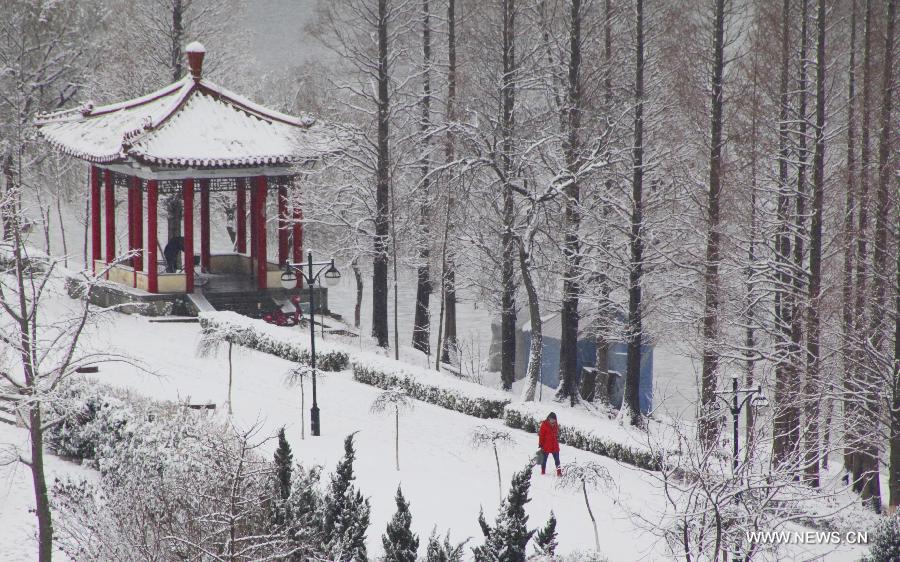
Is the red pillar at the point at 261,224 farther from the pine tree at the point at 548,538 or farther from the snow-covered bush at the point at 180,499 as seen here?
the pine tree at the point at 548,538

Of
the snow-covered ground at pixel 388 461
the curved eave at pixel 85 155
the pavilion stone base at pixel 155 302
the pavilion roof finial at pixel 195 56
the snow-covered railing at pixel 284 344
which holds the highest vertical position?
the pavilion roof finial at pixel 195 56

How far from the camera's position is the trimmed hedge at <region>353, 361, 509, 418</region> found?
64.5 ft

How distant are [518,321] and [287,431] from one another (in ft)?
48.8

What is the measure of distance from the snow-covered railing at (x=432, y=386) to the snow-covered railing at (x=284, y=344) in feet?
1.71

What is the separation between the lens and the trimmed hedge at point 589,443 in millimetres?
17031

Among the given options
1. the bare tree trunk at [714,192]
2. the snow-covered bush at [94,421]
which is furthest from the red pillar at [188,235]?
the bare tree trunk at [714,192]

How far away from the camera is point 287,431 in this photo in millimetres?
17578

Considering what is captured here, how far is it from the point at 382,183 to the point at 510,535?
1692 cm

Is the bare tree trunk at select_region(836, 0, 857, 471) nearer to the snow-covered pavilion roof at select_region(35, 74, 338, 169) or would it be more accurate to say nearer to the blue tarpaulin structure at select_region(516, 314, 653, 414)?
the blue tarpaulin structure at select_region(516, 314, 653, 414)

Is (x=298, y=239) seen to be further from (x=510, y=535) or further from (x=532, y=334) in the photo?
(x=510, y=535)

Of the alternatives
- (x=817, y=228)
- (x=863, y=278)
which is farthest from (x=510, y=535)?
(x=863, y=278)

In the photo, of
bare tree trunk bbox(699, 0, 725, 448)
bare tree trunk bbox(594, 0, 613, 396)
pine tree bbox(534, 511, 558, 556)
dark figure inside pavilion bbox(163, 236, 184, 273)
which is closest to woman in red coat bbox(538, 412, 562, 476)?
pine tree bbox(534, 511, 558, 556)

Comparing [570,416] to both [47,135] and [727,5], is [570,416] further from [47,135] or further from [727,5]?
[47,135]

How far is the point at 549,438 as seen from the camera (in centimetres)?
1623
